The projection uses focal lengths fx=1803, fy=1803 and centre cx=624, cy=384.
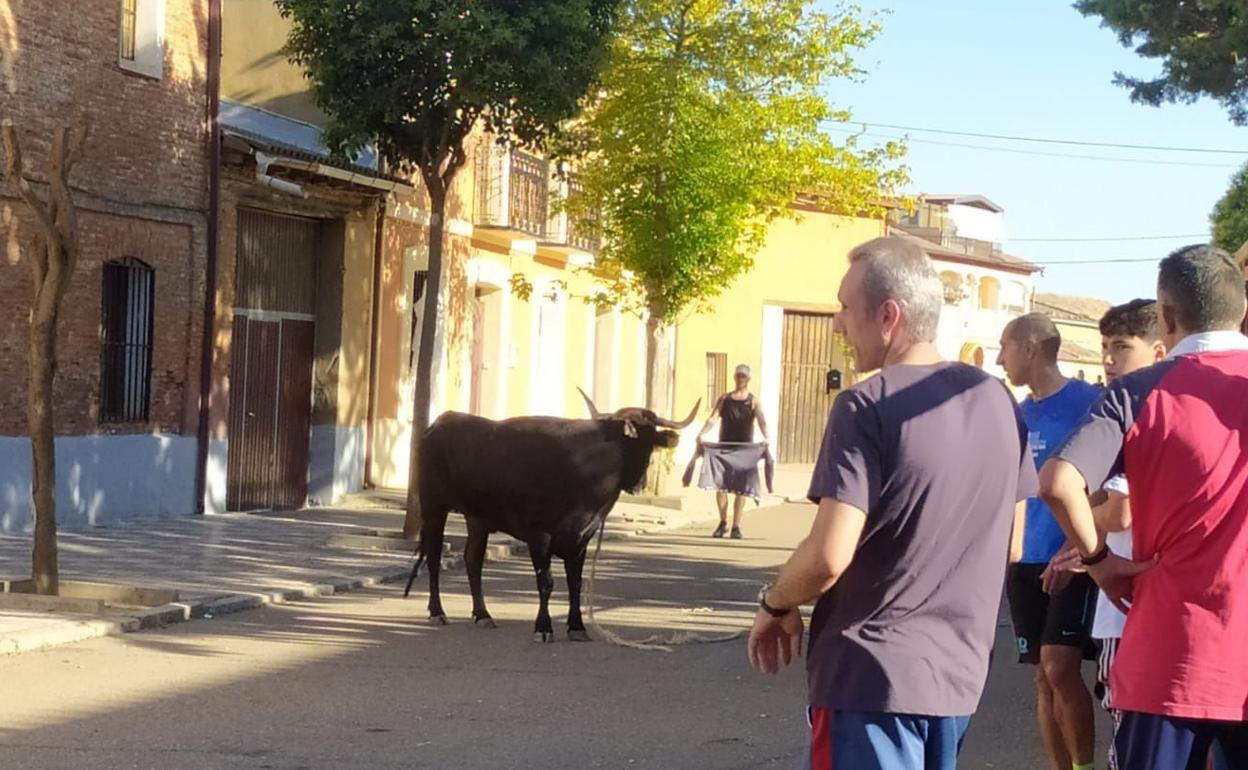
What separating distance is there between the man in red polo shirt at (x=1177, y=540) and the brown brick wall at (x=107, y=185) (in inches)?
536

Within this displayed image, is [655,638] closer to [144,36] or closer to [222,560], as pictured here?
[222,560]

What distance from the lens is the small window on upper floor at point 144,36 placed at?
1909 cm

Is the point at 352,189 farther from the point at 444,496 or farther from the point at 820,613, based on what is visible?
the point at 820,613

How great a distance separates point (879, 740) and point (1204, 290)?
1.68 m

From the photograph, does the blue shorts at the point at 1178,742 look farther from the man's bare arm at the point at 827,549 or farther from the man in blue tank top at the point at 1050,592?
the man in blue tank top at the point at 1050,592

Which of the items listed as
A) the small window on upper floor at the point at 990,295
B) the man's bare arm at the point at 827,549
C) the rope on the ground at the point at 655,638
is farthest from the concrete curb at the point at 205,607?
the small window on upper floor at the point at 990,295

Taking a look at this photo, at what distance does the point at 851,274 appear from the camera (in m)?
4.37

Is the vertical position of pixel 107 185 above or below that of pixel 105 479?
above

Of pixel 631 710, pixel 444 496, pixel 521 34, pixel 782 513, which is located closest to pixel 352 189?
pixel 521 34

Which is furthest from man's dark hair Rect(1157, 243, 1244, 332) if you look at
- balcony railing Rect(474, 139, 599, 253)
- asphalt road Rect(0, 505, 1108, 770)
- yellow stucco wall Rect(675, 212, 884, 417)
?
yellow stucco wall Rect(675, 212, 884, 417)

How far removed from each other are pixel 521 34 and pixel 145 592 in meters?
6.92

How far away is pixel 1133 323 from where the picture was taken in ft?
23.0

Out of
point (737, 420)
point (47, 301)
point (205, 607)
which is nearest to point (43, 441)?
point (47, 301)

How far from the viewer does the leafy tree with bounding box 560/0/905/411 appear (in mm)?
23734
